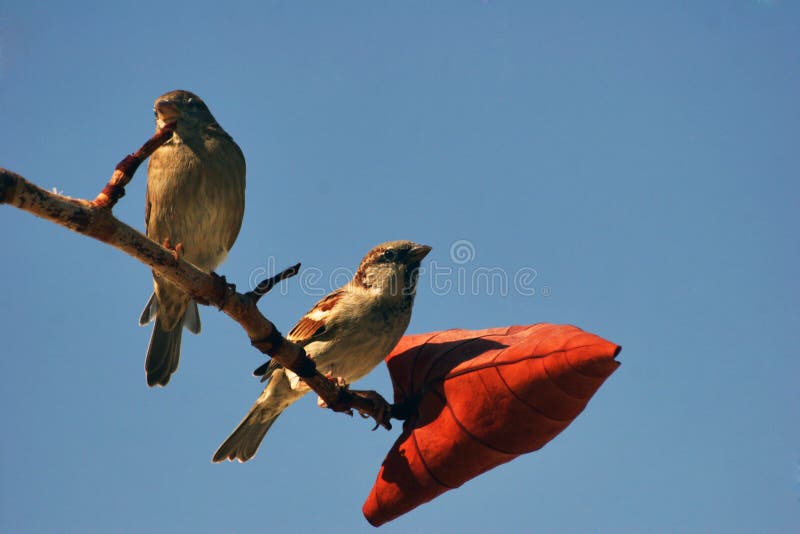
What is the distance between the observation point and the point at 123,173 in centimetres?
384

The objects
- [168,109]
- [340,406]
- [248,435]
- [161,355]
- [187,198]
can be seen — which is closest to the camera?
[340,406]

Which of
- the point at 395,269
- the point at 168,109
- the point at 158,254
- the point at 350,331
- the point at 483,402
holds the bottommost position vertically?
the point at 483,402

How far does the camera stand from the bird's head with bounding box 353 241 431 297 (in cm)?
554

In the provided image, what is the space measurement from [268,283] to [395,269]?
1.47 meters

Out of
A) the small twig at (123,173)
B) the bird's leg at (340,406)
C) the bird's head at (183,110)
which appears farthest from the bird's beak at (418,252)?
the small twig at (123,173)

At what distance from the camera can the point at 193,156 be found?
5.86 metres

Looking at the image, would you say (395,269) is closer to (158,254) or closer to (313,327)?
(313,327)

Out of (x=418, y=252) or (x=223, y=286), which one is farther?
(x=418, y=252)

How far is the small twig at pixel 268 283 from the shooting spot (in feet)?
14.0

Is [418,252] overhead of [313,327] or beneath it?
overhead

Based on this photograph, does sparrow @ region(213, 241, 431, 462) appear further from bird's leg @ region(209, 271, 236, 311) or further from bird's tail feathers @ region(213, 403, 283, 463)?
bird's leg @ region(209, 271, 236, 311)

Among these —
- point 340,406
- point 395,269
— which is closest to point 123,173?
point 340,406

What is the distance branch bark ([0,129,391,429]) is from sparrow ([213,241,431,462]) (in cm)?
58

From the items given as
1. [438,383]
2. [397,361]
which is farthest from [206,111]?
[438,383]
